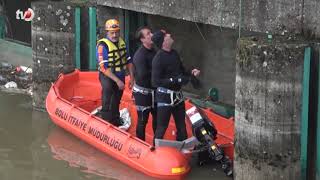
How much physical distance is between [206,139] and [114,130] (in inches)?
51.9

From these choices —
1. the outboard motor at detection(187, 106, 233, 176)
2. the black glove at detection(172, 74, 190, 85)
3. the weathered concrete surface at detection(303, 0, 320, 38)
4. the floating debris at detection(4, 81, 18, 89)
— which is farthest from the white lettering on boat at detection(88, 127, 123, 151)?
the floating debris at detection(4, 81, 18, 89)

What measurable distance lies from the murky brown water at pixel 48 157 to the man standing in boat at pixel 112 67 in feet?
2.09

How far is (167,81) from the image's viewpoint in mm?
7621

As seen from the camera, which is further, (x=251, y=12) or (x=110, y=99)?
(x=110, y=99)

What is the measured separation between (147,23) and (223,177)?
4.26m

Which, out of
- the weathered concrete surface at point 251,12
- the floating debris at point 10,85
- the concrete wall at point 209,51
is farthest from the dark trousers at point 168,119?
the floating debris at point 10,85

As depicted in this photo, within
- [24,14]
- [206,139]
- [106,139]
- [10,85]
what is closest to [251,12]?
[206,139]

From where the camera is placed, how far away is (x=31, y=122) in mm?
10266

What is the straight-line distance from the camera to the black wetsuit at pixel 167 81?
7597 millimetres

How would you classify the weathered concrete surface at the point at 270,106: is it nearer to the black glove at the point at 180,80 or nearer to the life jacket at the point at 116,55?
the black glove at the point at 180,80

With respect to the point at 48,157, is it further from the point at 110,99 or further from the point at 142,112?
the point at 142,112

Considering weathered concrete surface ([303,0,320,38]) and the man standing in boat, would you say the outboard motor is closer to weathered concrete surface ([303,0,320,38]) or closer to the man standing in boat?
the man standing in boat

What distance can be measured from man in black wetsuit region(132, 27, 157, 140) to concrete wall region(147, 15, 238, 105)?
66.8 inches

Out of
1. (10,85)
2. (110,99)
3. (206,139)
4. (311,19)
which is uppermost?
(311,19)
